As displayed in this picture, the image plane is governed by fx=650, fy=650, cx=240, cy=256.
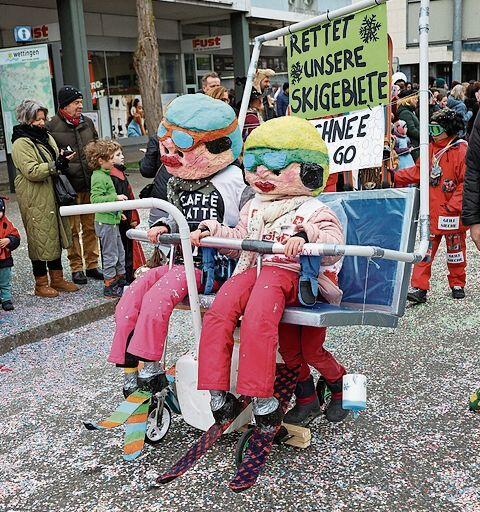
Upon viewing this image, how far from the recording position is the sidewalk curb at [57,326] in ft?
16.4

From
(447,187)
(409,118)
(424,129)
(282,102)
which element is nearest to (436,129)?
(447,187)

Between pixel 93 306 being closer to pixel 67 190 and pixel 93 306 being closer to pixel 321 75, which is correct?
pixel 67 190

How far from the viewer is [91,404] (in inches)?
153

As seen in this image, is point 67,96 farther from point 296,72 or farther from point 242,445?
point 242,445

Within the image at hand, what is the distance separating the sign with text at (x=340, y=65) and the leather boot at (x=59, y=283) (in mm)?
3119

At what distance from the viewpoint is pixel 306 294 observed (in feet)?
9.35

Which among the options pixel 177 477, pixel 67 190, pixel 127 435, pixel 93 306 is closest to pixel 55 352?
pixel 93 306

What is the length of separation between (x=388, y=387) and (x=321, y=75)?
1.90 meters

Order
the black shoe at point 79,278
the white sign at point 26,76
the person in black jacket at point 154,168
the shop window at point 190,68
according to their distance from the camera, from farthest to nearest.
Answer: the shop window at point 190,68
the white sign at point 26,76
the black shoe at point 79,278
the person in black jacket at point 154,168

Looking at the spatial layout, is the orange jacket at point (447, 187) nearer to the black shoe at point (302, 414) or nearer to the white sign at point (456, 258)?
the white sign at point (456, 258)

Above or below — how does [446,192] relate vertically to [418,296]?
above

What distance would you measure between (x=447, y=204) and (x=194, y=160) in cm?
287

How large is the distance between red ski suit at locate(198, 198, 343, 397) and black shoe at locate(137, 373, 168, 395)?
1.07 ft

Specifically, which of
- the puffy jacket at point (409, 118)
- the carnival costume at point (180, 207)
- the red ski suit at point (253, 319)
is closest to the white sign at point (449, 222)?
the carnival costume at point (180, 207)
